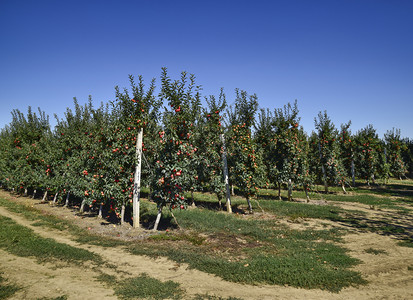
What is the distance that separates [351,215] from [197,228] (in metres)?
11.4

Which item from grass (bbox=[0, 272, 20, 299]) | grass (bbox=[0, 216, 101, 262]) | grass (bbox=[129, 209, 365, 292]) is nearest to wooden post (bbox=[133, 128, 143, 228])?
grass (bbox=[129, 209, 365, 292])

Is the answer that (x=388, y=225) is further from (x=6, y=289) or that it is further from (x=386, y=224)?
(x=6, y=289)

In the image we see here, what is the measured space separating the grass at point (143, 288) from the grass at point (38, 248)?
2.08 m

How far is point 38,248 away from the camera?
9367 mm

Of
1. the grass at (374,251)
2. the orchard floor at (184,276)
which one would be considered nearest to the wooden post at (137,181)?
the orchard floor at (184,276)

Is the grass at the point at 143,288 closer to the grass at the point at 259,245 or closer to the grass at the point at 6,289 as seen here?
the grass at the point at 259,245

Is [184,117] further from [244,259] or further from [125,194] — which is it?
[244,259]

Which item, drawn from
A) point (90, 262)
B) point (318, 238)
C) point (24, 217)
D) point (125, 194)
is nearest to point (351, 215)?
point (318, 238)

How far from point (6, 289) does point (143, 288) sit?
372 centimetres

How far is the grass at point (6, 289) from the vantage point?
5.89 m

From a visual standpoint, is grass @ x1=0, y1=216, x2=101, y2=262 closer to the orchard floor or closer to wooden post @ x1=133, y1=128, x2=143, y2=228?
the orchard floor

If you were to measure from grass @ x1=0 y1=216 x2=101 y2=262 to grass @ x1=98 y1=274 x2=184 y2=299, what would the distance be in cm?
208

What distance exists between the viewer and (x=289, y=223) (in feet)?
46.4

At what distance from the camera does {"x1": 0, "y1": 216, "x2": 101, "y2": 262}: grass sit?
8648 mm
